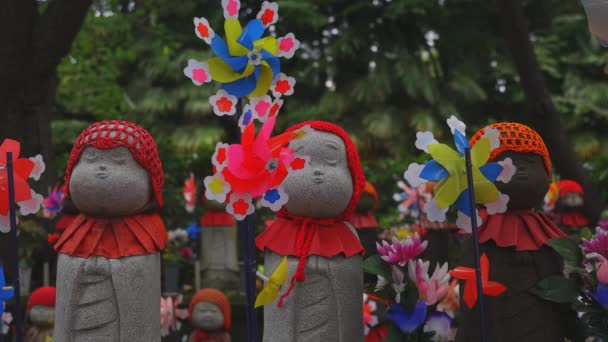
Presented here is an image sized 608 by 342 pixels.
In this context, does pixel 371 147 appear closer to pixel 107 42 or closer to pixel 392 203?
pixel 392 203

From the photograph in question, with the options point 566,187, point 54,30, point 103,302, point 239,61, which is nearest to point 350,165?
point 239,61

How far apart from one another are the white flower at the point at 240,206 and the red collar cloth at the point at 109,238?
88cm

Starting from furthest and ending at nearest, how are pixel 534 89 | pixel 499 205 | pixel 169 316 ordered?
1. pixel 534 89
2. pixel 169 316
3. pixel 499 205

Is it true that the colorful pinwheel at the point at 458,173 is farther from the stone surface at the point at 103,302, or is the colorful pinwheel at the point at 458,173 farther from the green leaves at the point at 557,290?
the stone surface at the point at 103,302

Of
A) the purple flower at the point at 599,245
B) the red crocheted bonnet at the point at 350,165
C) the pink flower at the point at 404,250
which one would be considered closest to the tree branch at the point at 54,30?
the red crocheted bonnet at the point at 350,165

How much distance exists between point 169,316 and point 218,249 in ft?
7.87

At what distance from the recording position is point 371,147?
15.0 metres

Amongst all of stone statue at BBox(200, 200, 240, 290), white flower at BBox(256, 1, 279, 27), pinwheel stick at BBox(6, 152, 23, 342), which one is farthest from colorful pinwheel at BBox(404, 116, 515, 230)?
stone statue at BBox(200, 200, 240, 290)

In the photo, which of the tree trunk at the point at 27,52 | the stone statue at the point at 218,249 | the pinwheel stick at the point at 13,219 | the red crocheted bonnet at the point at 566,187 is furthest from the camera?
the stone statue at the point at 218,249

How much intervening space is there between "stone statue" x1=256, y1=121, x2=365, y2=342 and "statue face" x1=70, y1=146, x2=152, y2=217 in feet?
2.19

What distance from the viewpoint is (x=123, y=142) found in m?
3.63

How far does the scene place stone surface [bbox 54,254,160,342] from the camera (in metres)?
3.52

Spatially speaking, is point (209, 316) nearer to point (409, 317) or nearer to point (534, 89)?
point (409, 317)

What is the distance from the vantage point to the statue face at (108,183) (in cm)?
354
